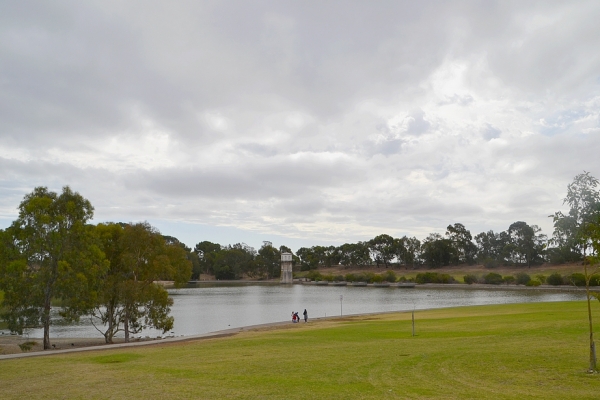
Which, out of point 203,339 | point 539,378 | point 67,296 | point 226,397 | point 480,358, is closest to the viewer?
point 226,397

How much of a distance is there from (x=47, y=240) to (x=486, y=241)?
613 feet

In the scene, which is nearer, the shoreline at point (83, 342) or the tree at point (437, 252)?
the shoreline at point (83, 342)

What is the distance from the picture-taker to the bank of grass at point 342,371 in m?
13.2

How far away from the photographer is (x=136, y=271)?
135ft

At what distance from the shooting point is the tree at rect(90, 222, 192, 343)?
39781 millimetres

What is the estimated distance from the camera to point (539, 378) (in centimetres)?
1409

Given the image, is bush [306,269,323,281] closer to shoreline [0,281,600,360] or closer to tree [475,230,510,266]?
tree [475,230,510,266]

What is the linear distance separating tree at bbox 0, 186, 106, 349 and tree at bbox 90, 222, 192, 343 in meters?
3.36

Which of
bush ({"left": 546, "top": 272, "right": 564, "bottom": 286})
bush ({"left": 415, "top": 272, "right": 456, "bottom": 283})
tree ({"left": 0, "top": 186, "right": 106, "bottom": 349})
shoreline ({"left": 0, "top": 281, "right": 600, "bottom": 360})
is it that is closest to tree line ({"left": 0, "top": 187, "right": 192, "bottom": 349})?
tree ({"left": 0, "top": 186, "right": 106, "bottom": 349})

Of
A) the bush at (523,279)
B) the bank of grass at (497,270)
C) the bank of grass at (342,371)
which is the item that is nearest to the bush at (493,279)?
the bank of grass at (497,270)

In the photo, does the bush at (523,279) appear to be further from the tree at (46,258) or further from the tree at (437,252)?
the tree at (46,258)

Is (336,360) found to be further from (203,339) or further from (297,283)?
(297,283)

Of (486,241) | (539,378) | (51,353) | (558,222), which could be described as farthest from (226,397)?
(486,241)

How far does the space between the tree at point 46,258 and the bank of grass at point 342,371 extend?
33.7 ft
